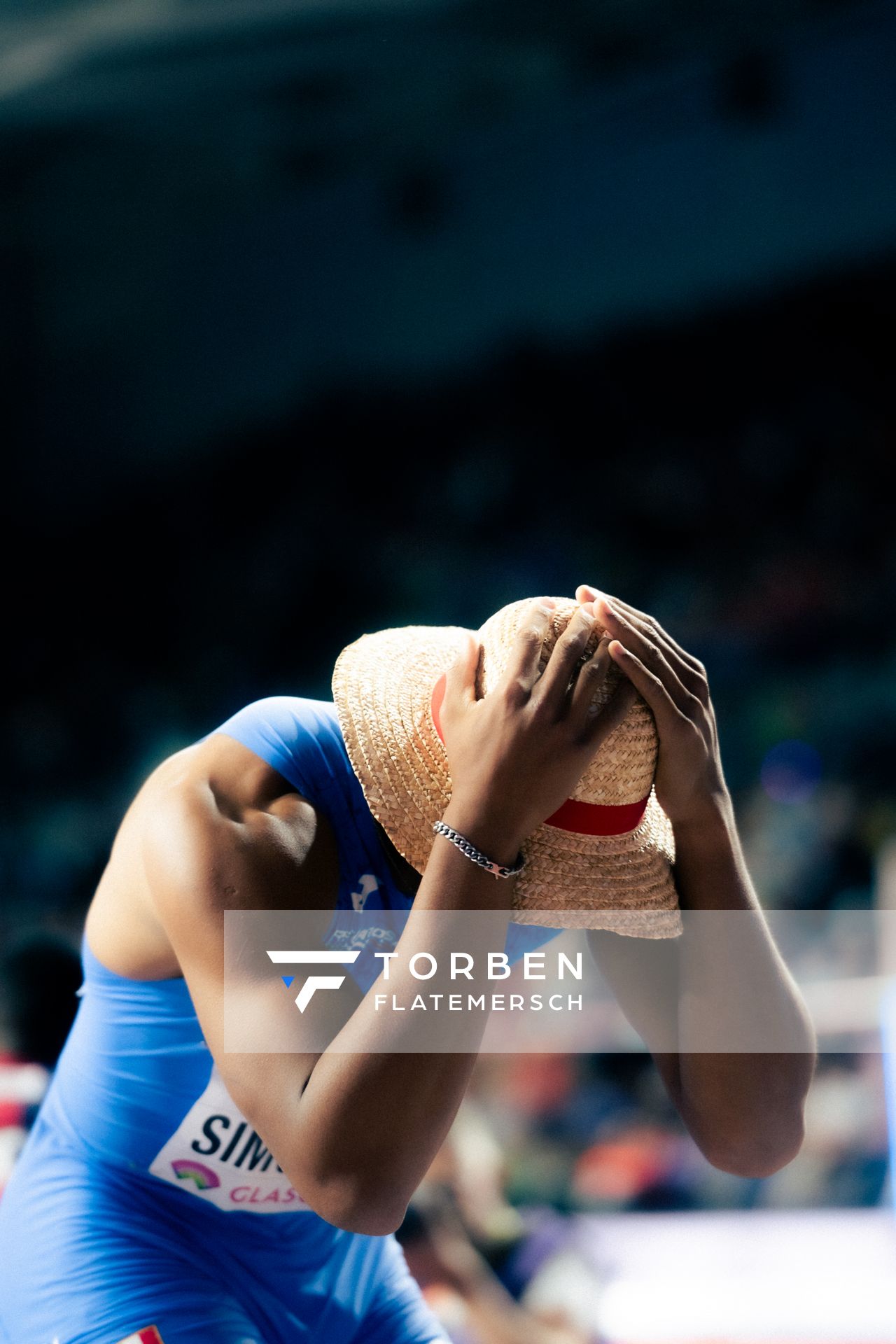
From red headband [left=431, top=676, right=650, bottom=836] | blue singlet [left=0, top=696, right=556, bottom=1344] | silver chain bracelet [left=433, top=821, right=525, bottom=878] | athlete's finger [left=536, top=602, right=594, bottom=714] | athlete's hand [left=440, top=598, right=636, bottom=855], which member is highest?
athlete's finger [left=536, top=602, right=594, bottom=714]

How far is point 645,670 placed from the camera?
2.87 ft

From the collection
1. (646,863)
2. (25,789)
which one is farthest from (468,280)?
(646,863)

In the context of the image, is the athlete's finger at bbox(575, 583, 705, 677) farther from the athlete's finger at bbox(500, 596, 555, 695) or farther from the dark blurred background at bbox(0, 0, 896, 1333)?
the dark blurred background at bbox(0, 0, 896, 1333)

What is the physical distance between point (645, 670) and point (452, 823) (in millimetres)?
189

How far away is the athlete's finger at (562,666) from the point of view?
2.70 ft

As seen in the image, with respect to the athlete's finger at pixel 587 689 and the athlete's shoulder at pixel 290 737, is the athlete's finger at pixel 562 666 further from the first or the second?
the athlete's shoulder at pixel 290 737

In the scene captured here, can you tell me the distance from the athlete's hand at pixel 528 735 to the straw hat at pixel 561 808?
0.06 feet

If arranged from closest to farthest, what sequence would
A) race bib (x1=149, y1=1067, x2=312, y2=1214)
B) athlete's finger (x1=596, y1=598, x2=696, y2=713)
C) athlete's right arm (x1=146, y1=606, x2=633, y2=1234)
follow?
athlete's right arm (x1=146, y1=606, x2=633, y2=1234), athlete's finger (x1=596, y1=598, x2=696, y2=713), race bib (x1=149, y1=1067, x2=312, y2=1214)

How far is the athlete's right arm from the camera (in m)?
0.77

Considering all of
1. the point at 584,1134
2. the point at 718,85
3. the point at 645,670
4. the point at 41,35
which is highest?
the point at 41,35

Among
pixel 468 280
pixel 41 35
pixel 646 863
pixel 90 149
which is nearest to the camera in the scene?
pixel 646 863

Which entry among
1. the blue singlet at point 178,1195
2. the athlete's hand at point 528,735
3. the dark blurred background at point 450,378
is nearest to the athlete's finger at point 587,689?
the athlete's hand at point 528,735

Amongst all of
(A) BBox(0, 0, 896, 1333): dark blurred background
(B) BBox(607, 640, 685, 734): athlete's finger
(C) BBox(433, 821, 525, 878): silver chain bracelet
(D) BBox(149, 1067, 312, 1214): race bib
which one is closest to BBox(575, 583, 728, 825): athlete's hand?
(B) BBox(607, 640, 685, 734): athlete's finger

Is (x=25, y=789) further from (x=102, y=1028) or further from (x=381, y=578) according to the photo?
(x=102, y=1028)
